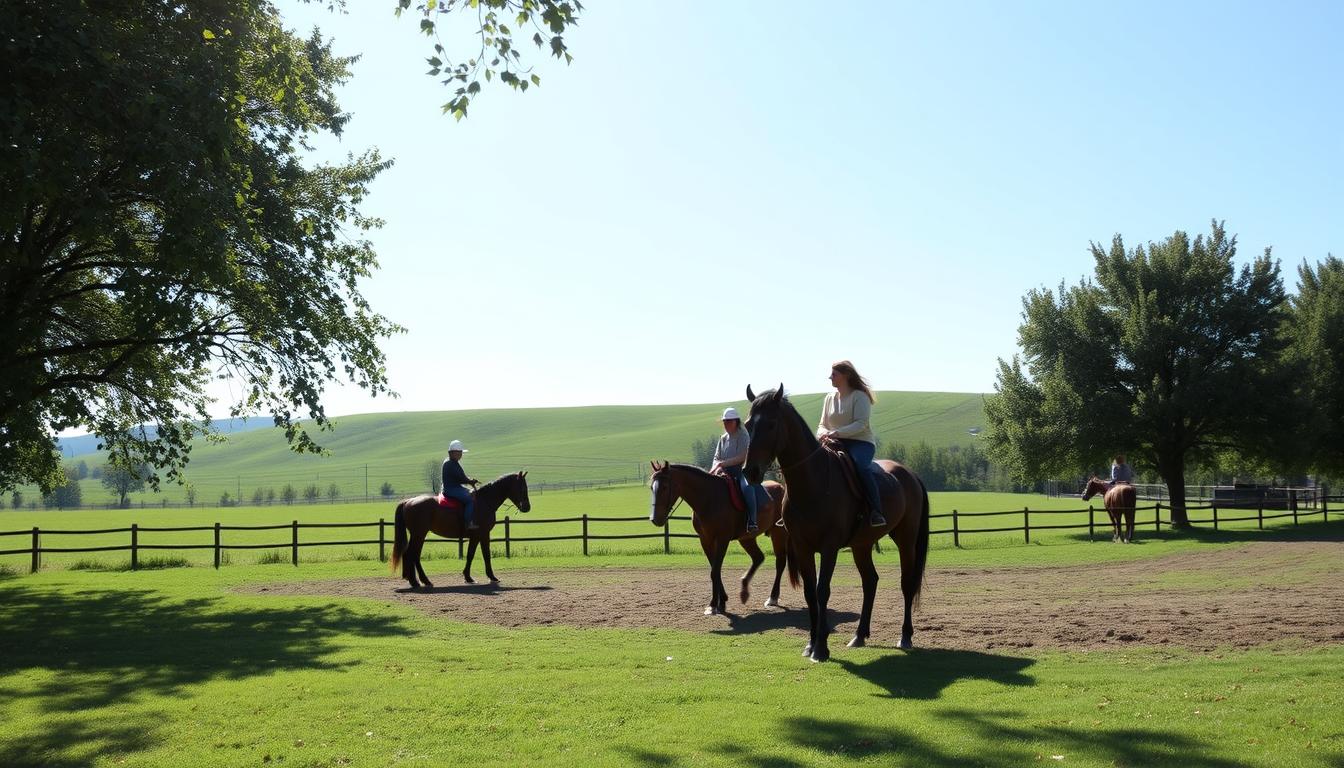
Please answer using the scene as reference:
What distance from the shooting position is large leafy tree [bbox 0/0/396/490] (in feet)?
34.9

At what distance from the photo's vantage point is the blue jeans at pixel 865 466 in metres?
9.46

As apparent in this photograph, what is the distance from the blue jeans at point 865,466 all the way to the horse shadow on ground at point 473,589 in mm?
8717

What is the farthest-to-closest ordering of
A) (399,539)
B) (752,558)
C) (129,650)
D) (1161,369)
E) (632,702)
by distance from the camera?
1. (1161,369)
2. (399,539)
3. (752,558)
4. (129,650)
5. (632,702)

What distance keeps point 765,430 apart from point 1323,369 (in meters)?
36.6

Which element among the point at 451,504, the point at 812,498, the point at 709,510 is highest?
the point at 812,498

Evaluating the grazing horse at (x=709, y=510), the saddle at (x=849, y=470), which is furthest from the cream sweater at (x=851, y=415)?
the grazing horse at (x=709, y=510)

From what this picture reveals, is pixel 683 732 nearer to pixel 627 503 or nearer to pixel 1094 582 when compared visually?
pixel 1094 582

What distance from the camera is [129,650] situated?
10672mm

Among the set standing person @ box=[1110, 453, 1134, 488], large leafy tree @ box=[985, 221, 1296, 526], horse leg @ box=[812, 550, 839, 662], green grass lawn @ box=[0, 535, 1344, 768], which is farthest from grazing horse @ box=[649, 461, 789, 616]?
large leafy tree @ box=[985, 221, 1296, 526]

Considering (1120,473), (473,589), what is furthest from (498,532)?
(473,589)

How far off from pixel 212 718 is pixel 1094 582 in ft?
47.9

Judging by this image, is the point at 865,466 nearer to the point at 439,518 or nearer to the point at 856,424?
the point at 856,424

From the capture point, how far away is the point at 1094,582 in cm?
1675

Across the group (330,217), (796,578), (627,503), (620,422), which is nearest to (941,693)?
(796,578)
